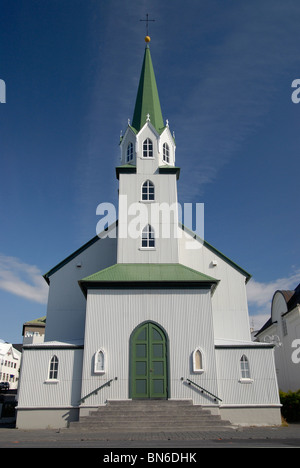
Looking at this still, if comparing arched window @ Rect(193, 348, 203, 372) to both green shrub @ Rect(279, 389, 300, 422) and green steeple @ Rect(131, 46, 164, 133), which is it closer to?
green shrub @ Rect(279, 389, 300, 422)

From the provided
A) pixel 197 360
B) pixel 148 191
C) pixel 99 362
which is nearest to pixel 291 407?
pixel 197 360

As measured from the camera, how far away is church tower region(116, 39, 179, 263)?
73.9 ft

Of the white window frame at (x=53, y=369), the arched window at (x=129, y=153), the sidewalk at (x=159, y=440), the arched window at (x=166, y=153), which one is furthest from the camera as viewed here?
the arched window at (x=166, y=153)

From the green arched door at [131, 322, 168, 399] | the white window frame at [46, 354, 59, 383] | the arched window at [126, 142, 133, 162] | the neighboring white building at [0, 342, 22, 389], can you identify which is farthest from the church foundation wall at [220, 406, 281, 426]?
the neighboring white building at [0, 342, 22, 389]

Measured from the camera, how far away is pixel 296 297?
3011 cm

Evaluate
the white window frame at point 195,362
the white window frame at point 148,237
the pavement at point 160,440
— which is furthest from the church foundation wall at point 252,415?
the white window frame at point 148,237

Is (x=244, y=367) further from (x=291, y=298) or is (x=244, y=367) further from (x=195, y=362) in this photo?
(x=291, y=298)

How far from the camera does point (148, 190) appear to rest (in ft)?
79.2

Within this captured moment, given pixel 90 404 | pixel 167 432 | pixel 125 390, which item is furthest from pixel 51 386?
pixel 167 432

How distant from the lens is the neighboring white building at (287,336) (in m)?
28.3

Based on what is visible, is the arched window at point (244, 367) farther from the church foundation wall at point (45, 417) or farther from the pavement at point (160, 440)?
the church foundation wall at point (45, 417)

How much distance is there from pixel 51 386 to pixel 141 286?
6.50 m

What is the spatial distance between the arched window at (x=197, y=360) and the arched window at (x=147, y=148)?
42.0ft

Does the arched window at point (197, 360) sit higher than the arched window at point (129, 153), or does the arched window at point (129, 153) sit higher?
the arched window at point (129, 153)
